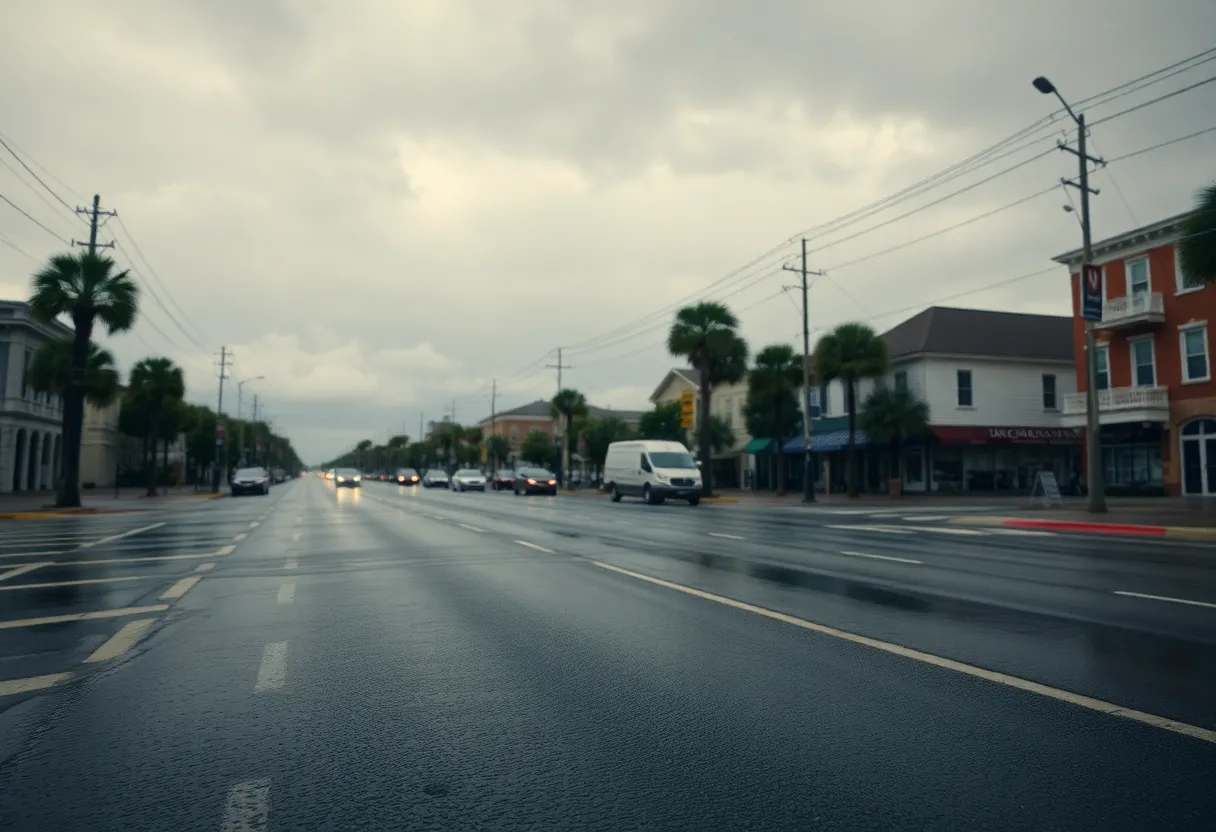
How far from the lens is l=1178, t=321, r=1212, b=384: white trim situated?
33.2m

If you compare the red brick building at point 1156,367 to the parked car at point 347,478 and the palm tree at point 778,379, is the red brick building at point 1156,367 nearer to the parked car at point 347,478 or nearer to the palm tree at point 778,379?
the palm tree at point 778,379

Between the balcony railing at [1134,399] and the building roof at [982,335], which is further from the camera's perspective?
the building roof at [982,335]

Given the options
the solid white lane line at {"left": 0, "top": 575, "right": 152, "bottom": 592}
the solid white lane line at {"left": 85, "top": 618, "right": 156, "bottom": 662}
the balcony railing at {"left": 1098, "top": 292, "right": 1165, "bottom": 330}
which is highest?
the balcony railing at {"left": 1098, "top": 292, "right": 1165, "bottom": 330}

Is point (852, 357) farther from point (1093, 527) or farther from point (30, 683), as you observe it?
point (30, 683)

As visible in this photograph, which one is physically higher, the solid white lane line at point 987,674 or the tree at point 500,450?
the tree at point 500,450

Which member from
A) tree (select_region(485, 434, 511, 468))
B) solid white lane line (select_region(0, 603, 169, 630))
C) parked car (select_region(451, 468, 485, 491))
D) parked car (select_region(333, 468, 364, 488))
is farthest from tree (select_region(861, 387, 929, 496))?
tree (select_region(485, 434, 511, 468))

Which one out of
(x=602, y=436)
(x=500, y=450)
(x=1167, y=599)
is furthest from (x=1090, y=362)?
(x=500, y=450)

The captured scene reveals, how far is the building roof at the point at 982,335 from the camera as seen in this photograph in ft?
159

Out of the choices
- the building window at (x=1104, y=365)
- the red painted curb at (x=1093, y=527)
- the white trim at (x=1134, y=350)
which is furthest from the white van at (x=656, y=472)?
the white trim at (x=1134, y=350)

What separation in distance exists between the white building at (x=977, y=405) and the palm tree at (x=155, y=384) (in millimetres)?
36965

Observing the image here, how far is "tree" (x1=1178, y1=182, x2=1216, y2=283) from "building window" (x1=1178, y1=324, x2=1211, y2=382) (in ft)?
51.1

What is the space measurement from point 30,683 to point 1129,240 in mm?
39690

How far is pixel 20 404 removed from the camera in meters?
52.9

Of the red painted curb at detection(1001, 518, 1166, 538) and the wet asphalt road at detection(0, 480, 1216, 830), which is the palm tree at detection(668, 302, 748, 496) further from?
the wet asphalt road at detection(0, 480, 1216, 830)
